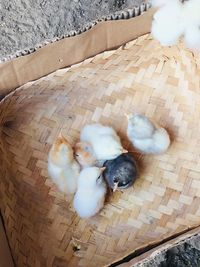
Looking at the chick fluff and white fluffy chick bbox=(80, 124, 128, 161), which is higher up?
the chick fluff

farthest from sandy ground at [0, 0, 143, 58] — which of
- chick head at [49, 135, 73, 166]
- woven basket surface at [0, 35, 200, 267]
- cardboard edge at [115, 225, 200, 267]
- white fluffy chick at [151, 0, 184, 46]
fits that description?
cardboard edge at [115, 225, 200, 267]

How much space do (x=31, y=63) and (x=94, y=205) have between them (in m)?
0.39

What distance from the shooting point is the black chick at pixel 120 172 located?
141 cm

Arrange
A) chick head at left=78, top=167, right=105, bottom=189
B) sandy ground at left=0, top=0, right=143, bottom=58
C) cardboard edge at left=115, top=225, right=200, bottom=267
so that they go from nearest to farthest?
cardboard edge at left=115, top=225, right=200, bottom=267, chick head at left=78, top=167, right=105, bottom=189, sandy ground at left=0, top=0, right=143, bottom=58

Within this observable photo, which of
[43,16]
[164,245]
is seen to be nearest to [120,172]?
[164,245]

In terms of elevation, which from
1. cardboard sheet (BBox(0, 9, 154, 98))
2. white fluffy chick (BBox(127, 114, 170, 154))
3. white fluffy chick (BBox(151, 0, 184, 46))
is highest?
white fluffy chick (BBox(151, 0, 184, 46))

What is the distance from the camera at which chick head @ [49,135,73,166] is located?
1366 mm

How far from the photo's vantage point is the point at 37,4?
2.08 meters

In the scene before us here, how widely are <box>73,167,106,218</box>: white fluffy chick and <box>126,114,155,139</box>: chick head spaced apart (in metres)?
0.13

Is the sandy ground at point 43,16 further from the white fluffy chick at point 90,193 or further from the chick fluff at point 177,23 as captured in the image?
the white fluffy chick at point 90,193

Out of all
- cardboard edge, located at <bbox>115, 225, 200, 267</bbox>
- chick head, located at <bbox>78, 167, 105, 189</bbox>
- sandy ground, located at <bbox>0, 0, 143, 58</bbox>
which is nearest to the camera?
cardboard edge, located at <bbox>115, 225, 200, 267</bbox>

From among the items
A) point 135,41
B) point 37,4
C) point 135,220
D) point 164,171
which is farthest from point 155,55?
point 37,4

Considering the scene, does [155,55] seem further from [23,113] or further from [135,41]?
[23,113]

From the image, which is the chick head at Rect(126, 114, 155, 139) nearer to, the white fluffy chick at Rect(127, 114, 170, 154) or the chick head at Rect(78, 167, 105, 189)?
the white fluffy chick at Rect(127, 114, 170, 154)
